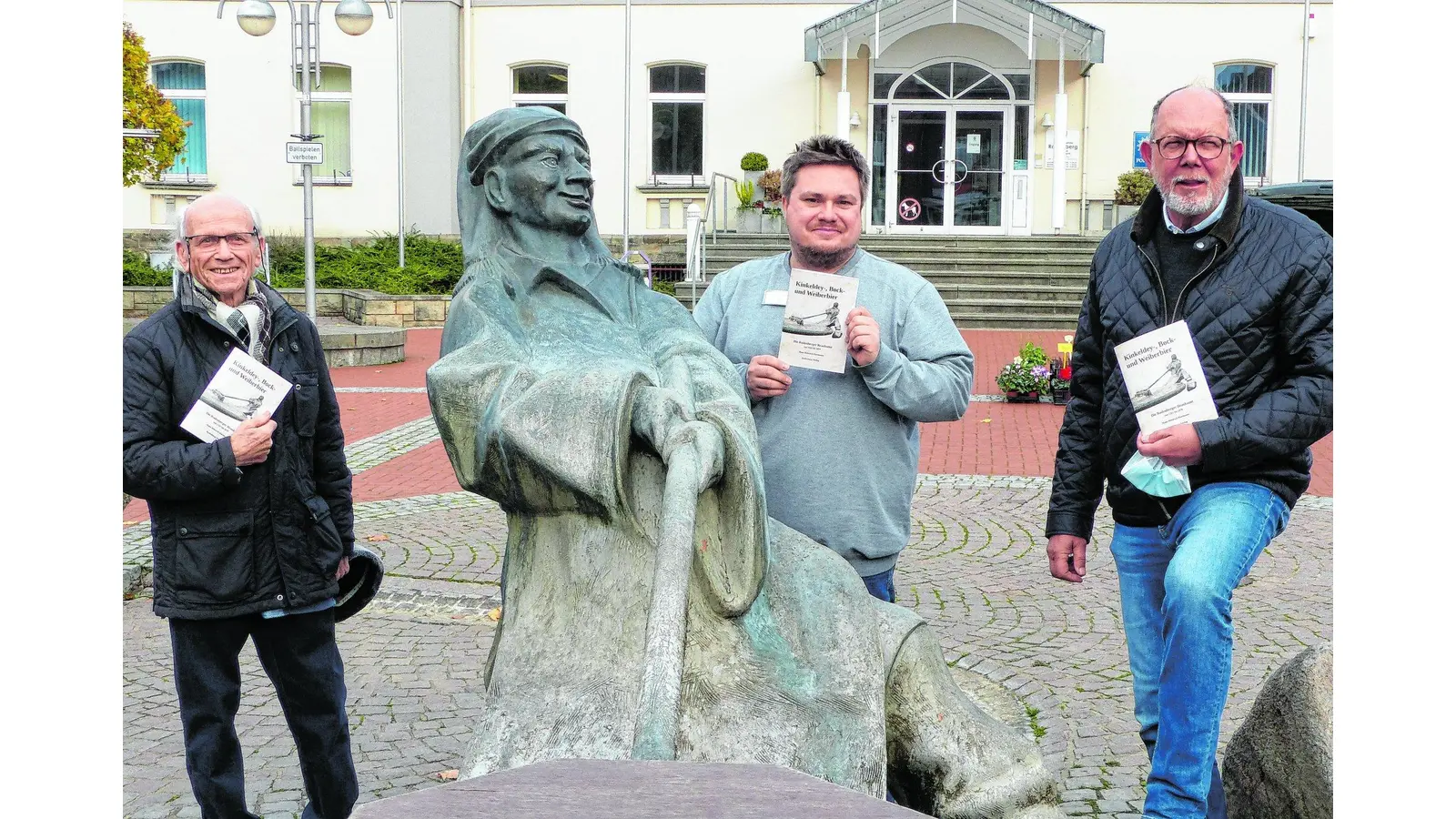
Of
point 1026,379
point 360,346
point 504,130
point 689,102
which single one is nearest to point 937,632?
A: point 504,130

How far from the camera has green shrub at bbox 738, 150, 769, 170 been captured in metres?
24.9

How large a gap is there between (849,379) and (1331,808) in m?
1.71

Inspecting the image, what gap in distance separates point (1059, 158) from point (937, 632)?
19.9m

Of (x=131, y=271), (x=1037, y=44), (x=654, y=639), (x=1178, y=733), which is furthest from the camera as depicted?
(x=1037, y=44)

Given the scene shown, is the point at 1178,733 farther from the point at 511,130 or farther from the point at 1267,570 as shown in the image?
the point at 1267,570

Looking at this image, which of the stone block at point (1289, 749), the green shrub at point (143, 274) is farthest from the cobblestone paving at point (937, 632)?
the green shrub at point (143, 274)

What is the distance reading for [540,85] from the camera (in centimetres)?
2617

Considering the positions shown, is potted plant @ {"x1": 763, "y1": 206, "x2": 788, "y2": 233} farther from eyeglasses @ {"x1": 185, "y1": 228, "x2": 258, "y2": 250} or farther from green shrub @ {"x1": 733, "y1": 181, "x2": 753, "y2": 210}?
eyeglasses @ {"x1": 185, "y1": 228, "x2": 258, "y2": 250}

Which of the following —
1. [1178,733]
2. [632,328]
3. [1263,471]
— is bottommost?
[1178,733]

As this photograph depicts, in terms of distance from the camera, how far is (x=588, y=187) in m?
3.40

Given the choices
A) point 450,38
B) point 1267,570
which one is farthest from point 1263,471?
point 450,38

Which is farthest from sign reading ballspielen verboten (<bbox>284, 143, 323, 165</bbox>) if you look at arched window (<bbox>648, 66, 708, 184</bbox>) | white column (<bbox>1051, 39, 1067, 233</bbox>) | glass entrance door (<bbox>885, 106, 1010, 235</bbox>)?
white column (<bbox>1051, 39, 1067, 233</bbox>)

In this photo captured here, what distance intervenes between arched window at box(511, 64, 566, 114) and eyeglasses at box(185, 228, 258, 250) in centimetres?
2265

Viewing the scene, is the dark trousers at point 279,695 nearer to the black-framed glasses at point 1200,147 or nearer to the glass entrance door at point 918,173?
the black-framed glasses at point 1200,147
